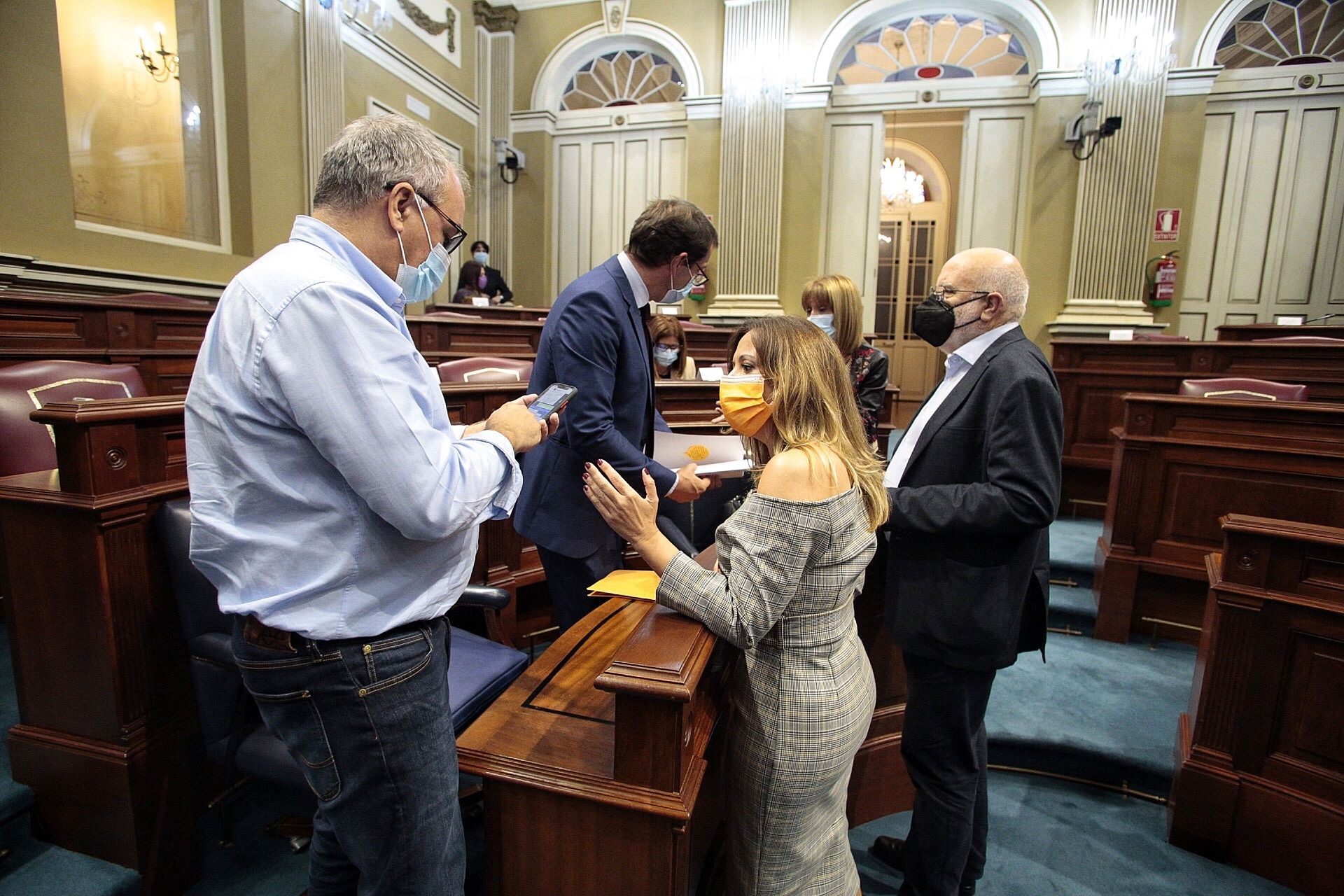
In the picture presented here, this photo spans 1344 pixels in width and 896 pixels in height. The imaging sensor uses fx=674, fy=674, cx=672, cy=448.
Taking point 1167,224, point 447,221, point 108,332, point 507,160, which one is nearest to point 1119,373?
point 1167,224

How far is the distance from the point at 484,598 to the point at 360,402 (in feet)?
3.06

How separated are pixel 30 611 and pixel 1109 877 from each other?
269cm

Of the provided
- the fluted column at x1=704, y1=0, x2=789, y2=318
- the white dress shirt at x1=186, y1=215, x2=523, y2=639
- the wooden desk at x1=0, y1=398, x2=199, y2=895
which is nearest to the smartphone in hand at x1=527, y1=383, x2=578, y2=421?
the white dress shirt at x1=186, y1=215, x2=523, y2=639

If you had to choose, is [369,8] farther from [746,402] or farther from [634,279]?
[746,402]

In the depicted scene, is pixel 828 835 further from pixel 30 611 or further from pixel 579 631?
pixel 30 611

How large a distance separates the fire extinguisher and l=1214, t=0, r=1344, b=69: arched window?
74.6 inches

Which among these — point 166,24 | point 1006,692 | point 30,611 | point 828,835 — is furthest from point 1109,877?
point 166,24

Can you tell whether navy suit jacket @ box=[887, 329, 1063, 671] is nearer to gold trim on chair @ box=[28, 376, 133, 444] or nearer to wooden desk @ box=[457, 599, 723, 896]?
wooden desk @ box=[457, 599, 723, 896]

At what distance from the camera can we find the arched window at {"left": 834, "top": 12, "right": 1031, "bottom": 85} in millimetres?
7039

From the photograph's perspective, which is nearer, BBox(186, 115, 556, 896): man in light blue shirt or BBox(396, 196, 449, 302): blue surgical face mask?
BBox(186, 115, 556, 896): man in light blue shirt

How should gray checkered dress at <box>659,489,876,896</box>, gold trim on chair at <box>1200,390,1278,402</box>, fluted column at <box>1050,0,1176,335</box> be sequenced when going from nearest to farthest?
1. gray checkered dress at <box>659,489,876,896</box>
2. gold trim on chair at <box>1200,390,1278,402</box>
3. fluted column at <box>1050,0,1176,335</box>

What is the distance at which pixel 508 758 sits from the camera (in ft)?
3.69

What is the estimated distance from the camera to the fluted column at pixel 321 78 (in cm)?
584

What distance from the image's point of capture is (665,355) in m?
3.56
